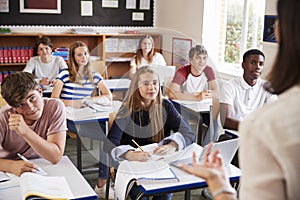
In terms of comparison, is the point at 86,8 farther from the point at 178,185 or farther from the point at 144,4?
the point at 178,185

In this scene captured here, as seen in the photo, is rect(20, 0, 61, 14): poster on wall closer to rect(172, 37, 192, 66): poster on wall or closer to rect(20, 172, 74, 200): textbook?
rect(172, 37, 192, 66): poster on wall

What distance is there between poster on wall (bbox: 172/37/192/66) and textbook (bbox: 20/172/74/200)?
85 cm

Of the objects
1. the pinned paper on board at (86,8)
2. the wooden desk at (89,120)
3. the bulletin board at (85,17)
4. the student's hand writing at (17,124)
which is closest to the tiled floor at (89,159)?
the wooden desk at (89,120)

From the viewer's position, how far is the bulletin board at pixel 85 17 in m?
5.48

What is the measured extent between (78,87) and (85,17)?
347cm

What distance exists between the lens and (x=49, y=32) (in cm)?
569

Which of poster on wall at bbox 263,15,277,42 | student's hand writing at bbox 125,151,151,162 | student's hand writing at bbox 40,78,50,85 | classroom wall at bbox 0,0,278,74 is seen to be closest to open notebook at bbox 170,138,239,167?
student's hand writing at bbox 125,151,151,162

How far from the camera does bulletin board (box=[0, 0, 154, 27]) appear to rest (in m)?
5.48

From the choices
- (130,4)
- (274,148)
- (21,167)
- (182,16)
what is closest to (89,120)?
(21,167)

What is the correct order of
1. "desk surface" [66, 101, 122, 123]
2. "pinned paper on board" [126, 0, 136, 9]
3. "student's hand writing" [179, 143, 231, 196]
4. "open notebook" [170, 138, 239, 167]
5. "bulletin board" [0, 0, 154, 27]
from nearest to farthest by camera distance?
"student's hand writing" [179, 143, 231, 196] < "open notebook" [170, 138, 239, 167] < "desk surface" [66, 101, 122, 123] < "bulletin board" [0, 0, 154, 27] < "pinned paper on board" [126, 0, 136, 9]

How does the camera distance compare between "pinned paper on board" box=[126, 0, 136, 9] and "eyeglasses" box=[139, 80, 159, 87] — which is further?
"pinned paper on board" box=[126, 0, 136, 9]

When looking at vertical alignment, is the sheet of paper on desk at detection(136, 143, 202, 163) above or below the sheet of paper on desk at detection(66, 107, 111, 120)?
below

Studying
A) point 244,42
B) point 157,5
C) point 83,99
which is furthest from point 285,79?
point 157,5

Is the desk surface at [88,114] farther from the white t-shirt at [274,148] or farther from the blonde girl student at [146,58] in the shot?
the white t-shirt at [274,148]
